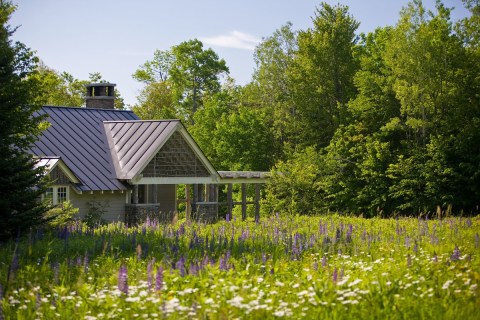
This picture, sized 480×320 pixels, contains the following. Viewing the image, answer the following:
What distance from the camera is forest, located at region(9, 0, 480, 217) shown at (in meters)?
37.1

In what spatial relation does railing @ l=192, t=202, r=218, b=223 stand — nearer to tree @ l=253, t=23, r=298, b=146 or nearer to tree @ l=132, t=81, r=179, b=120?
tree @ l=253, t=23, r=298, b=146

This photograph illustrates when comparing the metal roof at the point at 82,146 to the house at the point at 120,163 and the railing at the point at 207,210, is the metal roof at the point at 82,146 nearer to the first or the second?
the house at the point at 120,163

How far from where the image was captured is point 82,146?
31.7 metres

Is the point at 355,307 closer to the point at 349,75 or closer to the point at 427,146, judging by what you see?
the point at 427,146

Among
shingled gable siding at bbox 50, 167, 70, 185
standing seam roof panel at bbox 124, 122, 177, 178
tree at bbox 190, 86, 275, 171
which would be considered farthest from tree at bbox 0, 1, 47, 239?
tree at bbox 190, 86, 275, 171

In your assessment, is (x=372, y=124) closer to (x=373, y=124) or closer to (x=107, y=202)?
(x=373, y=124)

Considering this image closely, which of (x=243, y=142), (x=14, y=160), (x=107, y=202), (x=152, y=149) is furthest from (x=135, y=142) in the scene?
(x=243, y=142)

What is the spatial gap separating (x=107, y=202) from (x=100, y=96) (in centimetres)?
1003

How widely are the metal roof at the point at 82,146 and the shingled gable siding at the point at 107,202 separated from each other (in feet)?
1.47

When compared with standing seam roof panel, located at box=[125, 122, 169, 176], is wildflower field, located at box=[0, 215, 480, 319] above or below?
below

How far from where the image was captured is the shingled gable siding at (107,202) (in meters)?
28.6

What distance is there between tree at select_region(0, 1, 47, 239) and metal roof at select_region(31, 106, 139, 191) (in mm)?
11781

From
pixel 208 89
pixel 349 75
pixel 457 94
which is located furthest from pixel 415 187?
pixel 208 89

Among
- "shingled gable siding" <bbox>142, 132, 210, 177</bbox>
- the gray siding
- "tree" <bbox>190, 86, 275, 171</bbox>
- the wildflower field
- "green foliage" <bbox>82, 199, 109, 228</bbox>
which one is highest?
"tree" <bbox>190, 86, 275, 171</bbox>
